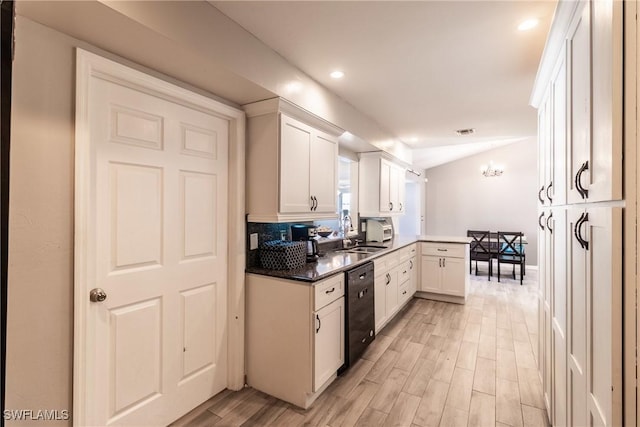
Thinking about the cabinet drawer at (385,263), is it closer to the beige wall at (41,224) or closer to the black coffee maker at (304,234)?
the black coffee maker at (304,234)

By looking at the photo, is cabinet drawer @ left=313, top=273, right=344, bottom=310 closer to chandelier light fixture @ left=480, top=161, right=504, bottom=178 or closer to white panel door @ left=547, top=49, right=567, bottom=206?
white panel door @ left=547, top=49, right=567, bottom=206

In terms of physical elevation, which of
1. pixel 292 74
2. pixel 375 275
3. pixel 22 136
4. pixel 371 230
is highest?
pixel 292 74

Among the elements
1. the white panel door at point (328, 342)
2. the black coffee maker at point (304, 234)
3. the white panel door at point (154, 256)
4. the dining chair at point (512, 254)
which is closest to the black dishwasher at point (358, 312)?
the white panel door at point (328, 342)

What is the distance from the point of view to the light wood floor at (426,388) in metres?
2.01

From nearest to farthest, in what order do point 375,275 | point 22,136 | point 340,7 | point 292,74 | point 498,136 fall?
point 22,136
point 340,7
point 292,74
point 375,275
point 498,136

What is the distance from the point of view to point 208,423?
1951mm

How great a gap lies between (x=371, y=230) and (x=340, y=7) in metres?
3.17

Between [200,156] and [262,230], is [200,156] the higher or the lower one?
the higher one

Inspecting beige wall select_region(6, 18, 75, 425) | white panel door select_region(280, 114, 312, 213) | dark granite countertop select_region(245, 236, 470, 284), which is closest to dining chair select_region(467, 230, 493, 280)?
dark granite countertop select_region(245, 236, 470, 284)

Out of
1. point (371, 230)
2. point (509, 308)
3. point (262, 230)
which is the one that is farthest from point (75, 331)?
point (509, 308)

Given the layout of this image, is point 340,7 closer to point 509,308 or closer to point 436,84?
point 436,84

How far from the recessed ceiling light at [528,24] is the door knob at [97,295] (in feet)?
9.25

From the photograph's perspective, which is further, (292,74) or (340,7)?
(292,74)

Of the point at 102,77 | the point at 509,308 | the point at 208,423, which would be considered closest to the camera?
the point at 102,77
